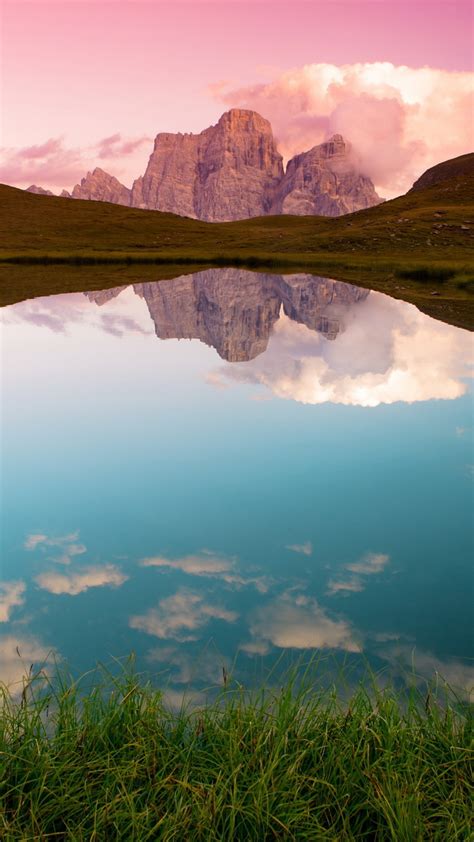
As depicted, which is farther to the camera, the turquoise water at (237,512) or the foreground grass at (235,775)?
the turquoise water at (237,512)

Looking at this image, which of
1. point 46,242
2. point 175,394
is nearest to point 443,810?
point 175,394

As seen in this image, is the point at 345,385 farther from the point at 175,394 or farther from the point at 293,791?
the point at 293,791

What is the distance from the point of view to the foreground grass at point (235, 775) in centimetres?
520

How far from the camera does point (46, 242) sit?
12144 cm

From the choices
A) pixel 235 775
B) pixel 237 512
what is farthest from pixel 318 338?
pixel 235 775

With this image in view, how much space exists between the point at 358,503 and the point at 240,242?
110 metres

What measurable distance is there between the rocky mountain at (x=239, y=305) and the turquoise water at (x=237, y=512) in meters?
5.90

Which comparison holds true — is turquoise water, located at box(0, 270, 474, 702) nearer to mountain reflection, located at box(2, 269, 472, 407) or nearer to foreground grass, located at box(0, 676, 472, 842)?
mountain reflection, located at box(2, 269, 472, 407)

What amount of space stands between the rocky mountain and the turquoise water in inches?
232

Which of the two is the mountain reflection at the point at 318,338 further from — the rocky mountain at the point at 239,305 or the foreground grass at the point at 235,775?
the foreground grass at the point at 235,775

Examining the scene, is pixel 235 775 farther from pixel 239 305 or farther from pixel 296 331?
pixel 239 305

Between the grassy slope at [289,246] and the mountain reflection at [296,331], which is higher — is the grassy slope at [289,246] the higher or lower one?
the higher one

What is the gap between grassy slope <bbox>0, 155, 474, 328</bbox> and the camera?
6631 centimetres

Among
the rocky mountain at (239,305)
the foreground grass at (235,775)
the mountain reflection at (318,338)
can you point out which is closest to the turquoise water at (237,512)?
the mountain reflection at (318,338)
